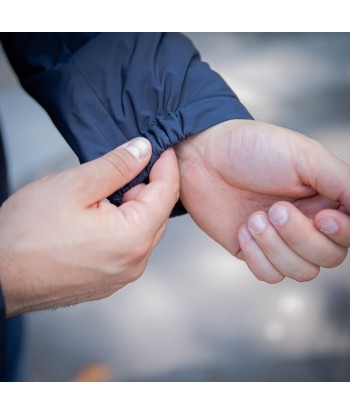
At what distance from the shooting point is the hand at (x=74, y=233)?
0.55 metres

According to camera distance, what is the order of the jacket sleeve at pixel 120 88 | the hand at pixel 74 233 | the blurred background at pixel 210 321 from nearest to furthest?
the hand at pixel 74 233 < the jacket sleeve at pixel 120 88 < the blurred background at pixel 210 321

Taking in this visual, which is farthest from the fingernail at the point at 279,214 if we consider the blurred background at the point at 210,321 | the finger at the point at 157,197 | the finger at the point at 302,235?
the blurred background at the point at 210,321

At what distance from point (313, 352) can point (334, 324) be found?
0.07 metres

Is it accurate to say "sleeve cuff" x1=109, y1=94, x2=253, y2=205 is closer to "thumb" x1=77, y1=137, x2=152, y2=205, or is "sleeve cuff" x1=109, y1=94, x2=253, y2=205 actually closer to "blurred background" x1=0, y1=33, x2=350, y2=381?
"thumb" x1=77, y1=137, x2=152, y2=205

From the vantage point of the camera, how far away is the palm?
602 millimetres

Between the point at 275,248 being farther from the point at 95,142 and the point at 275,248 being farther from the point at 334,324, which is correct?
the point at 334,324

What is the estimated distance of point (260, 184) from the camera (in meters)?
0.62

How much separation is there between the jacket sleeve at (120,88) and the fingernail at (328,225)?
192 mm

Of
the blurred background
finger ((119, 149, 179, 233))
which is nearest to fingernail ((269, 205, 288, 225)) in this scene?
finger ((119, 149, 179, 233))

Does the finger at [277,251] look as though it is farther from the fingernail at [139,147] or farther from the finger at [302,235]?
the fingernail at [139,147]

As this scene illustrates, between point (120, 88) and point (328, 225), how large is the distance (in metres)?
0.34

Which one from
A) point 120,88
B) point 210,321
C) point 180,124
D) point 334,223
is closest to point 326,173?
point 334,223

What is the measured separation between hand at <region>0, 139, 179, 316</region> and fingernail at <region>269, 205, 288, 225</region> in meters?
0.14

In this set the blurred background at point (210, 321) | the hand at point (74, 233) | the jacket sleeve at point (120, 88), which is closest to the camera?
the hand at point (74, 233)
